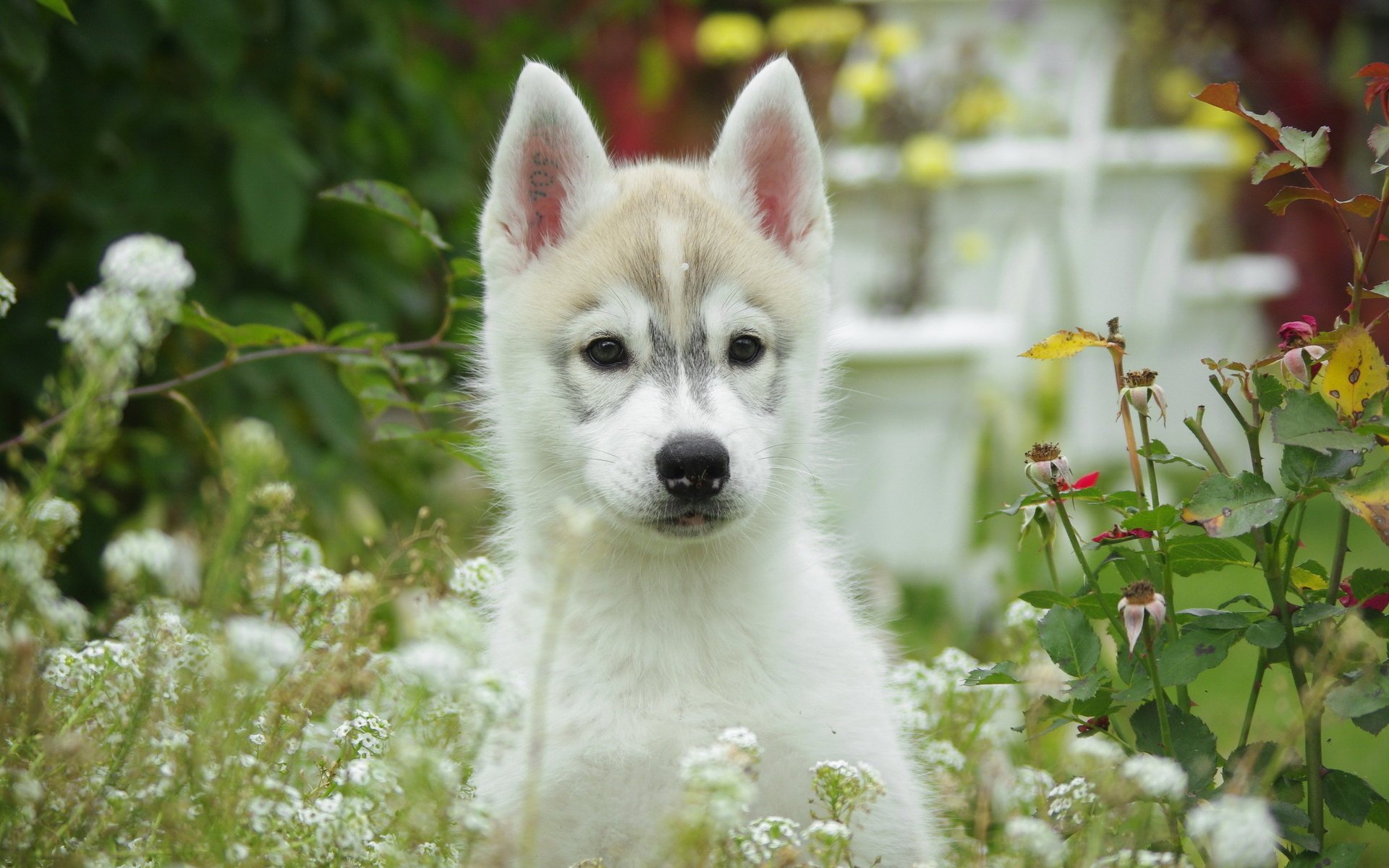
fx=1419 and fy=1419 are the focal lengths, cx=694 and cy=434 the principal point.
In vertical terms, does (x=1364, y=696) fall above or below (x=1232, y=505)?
below

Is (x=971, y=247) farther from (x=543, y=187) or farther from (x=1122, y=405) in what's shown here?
(x=1122, y=405)

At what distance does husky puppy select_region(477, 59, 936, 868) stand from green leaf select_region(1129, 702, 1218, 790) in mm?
521

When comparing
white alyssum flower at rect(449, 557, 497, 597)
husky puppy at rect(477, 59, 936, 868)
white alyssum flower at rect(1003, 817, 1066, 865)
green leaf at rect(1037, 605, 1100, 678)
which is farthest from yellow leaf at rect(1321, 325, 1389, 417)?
white alyssum flower at rect(449, 557, 497, 597)

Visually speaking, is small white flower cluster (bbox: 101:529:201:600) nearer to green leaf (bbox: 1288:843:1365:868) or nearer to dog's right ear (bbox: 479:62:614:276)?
dog's right ear (bbox: 479:62:614:276)

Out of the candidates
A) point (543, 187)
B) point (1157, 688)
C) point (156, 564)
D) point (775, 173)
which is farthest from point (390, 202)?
point (1157, 688)

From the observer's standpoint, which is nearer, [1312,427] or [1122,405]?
[1312,427]

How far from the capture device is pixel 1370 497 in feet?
6.37

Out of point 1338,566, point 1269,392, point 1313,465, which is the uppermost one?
point 1269,392

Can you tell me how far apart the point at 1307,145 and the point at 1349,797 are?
97cm

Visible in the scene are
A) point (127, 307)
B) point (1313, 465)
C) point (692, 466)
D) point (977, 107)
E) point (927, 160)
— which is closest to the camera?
point (127, 307)

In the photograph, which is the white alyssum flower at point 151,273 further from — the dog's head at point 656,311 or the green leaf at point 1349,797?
the green leaf at point 1349,797

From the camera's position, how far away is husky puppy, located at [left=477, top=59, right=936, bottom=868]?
8.28 ft

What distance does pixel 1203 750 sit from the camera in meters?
2.13

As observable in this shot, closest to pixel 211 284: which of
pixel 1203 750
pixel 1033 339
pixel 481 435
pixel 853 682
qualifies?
pixel 481 435
